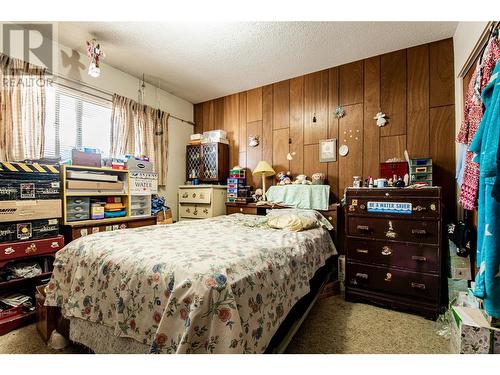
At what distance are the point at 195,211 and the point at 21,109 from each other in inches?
93.7

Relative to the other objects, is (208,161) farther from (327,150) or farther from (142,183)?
(327,150)

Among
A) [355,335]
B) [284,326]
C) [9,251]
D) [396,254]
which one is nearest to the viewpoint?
[284,326]

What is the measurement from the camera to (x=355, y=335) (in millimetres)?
1747

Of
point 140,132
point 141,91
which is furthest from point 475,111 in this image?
point 141,91

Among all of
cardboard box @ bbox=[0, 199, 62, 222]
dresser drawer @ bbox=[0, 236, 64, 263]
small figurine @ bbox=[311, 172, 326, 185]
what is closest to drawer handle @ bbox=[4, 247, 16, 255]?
dresser drawer @ bbox=[0, 236, 64, 263]

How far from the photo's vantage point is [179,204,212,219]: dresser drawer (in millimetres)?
3743

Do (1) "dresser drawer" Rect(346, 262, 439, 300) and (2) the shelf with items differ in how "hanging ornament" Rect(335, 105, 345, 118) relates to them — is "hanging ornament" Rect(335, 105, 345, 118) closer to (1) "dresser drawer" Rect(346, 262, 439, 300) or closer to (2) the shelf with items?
(1) "dresser drawer" Rect(346, 262, 439, 300)

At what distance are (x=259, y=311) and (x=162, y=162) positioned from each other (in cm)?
Answer: 327

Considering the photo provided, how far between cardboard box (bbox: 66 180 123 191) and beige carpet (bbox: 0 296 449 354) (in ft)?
4.14

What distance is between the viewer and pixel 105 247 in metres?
1.41

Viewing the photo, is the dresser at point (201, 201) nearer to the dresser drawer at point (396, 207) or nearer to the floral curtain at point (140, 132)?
the floral curtain at point (140, 132)

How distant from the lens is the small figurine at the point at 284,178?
132 inches

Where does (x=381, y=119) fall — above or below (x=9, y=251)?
above

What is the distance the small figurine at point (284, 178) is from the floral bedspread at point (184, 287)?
1.68 m
